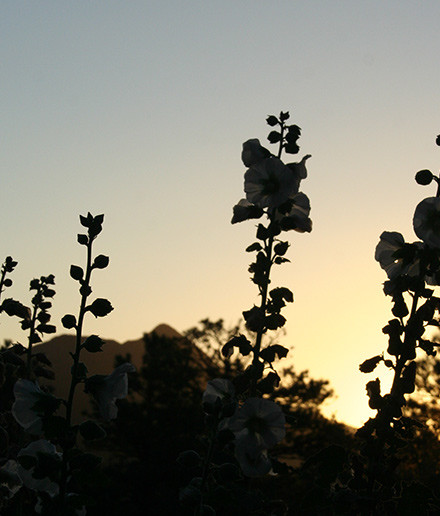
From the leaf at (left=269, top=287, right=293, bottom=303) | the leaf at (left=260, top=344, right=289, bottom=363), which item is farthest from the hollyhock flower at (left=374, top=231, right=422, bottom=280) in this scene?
the leaf at (left=260, top=344, right=289, bottom=363)

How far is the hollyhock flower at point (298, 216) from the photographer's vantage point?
356cm

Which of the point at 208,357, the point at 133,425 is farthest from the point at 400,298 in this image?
the point at 208,357

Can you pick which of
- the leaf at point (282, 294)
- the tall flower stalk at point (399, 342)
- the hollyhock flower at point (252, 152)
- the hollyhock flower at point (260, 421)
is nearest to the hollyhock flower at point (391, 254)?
the tall flower stalk at point (399, 342)

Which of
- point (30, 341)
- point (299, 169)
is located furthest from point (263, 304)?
point (30, 341)

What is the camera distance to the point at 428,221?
310cm

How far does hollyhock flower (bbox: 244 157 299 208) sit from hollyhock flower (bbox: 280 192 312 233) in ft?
0.15

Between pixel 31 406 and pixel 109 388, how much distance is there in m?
0.28

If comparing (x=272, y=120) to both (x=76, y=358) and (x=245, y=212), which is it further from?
(x=76, y=358)

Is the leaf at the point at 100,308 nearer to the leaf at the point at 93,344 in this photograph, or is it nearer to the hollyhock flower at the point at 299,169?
the leaf at the point at 93,344

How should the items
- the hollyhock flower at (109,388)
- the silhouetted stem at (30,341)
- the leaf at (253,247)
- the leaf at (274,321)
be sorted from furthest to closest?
the silhouetted stem at (30,341) < the leaf at (253,247) < the leaf at (274,321) < the hollyhock flower at (109,388)

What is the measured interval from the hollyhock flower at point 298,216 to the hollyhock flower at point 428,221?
61 cm

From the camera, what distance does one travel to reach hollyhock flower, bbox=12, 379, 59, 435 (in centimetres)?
256

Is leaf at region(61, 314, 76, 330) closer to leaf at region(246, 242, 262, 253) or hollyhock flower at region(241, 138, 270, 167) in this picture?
leaf at region(246, 242, 262, 253)

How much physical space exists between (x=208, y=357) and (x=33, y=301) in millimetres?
35220
